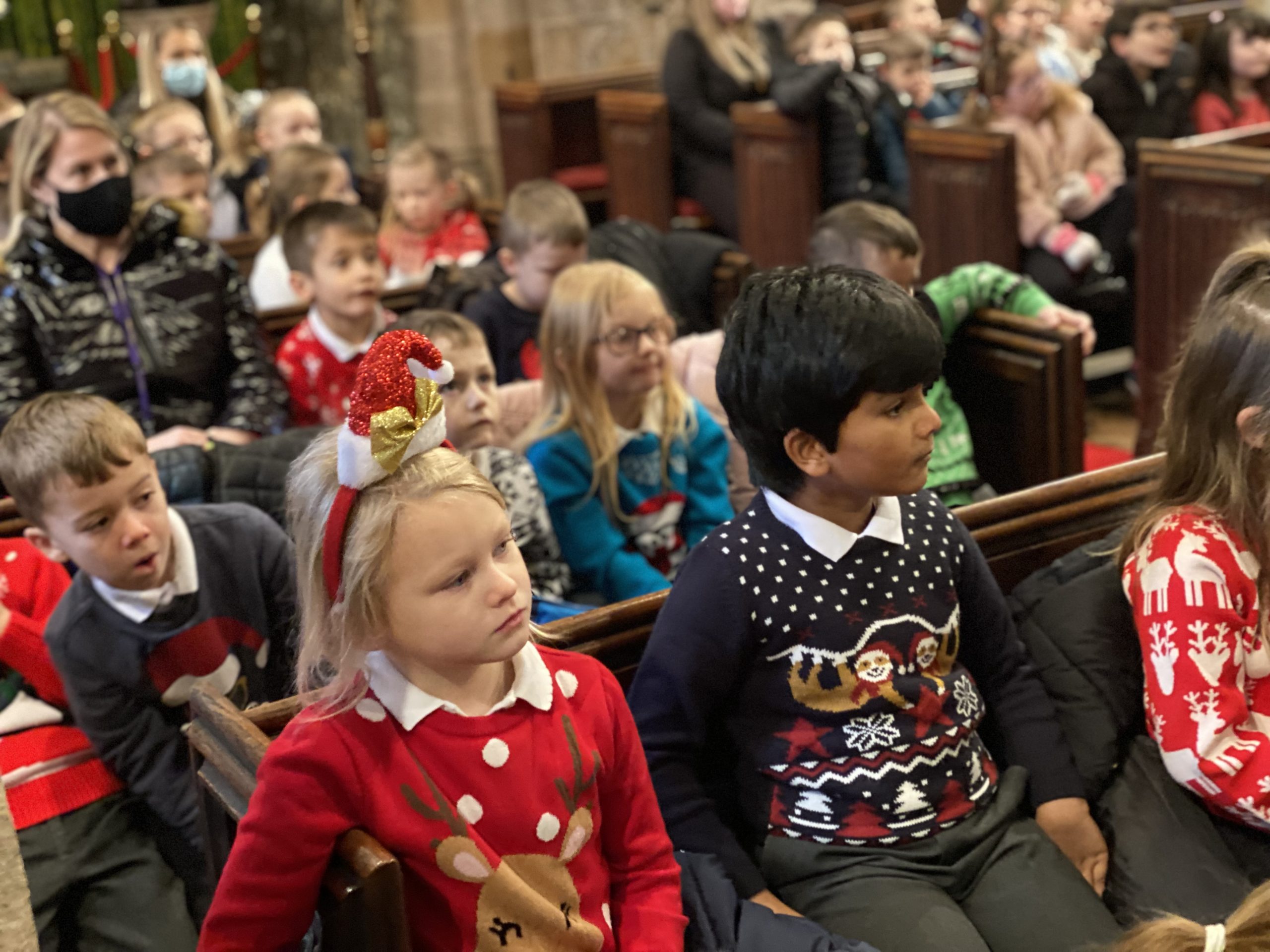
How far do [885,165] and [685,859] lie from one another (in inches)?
170

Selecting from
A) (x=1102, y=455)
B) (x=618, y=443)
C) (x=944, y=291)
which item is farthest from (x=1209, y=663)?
(x=1102, y=455)

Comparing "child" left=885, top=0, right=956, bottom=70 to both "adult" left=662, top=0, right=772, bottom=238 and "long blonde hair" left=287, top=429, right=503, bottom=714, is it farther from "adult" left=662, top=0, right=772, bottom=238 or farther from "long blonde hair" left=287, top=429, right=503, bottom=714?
"long blonde hair" left=287, top=429, right=503, bottom=714

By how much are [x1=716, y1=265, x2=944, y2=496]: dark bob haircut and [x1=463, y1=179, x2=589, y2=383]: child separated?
1.68 m

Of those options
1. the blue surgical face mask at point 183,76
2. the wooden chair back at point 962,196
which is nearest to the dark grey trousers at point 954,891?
the wooden chair back at point 962,196

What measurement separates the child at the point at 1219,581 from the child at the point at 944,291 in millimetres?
969

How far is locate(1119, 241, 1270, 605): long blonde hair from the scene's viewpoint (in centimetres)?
179

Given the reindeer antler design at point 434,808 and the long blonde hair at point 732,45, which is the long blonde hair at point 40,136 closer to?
the reindeer antler design at point 434,808

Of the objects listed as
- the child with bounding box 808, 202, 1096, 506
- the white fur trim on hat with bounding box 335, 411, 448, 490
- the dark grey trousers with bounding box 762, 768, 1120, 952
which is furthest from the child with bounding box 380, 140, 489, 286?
the white fur trim on hat with bounding box 335, 411, 448, 490

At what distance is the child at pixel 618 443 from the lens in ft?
8.40

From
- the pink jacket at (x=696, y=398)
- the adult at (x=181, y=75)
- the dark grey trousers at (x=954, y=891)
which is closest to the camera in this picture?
the dark grey trousers at (x=954, y=891)

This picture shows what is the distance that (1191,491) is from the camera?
6.14ft

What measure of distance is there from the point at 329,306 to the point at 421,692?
201 centimetres

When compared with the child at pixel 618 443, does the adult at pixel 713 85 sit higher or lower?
higher

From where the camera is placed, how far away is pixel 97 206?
2979mm
